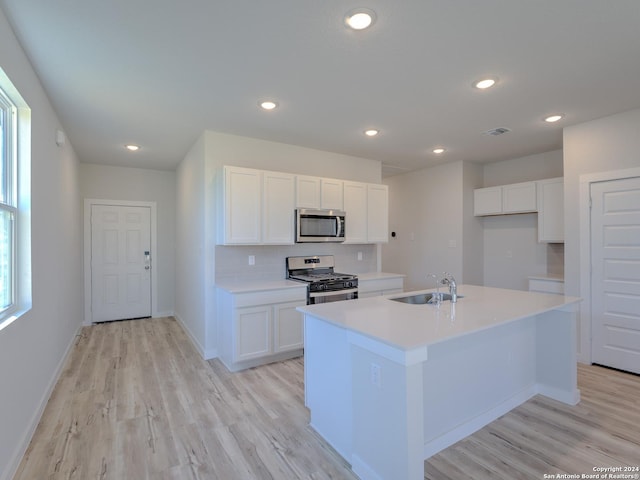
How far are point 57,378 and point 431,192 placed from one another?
18.1 ft

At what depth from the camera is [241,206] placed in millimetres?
3646

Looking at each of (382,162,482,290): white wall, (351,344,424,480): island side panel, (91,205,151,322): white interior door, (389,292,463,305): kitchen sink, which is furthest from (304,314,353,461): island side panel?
(91,205,151,322): white interior door

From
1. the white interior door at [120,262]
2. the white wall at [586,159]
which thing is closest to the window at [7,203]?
the white interior door at [120,262]

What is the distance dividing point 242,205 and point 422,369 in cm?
253

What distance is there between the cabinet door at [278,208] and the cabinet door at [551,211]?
3286mm

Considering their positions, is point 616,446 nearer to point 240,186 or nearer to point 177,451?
point 177,451

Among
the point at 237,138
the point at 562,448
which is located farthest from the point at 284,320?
the point at 562,448

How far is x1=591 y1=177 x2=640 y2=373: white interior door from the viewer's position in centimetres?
328

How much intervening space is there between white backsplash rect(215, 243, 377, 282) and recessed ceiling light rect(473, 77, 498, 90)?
8.60 feet

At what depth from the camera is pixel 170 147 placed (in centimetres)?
448

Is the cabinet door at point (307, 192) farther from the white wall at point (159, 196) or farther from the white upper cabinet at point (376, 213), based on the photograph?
the white wall at point (159, 196)

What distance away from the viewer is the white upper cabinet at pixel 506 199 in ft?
15.1

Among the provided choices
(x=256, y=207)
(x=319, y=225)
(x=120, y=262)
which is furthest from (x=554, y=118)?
(x=120, y=262)

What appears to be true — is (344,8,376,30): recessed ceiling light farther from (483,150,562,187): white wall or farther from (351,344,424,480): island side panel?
(483,150,562,187): white wall
